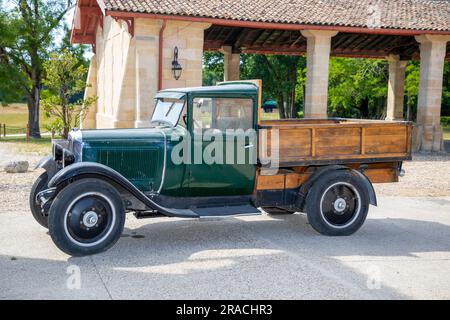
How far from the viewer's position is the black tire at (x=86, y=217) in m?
5.43

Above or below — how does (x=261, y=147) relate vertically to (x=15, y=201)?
above

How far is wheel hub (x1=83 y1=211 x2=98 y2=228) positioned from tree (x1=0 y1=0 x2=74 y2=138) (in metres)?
23.0

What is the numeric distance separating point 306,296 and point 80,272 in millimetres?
2251

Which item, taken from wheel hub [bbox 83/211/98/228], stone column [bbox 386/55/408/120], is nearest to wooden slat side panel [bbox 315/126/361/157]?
wheel hub [bbox 83/211/98/228]

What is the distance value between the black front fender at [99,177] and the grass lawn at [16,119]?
15323 millimetres

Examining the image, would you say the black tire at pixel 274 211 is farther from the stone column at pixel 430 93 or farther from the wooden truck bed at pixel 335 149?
the stone column at pixel 430 93

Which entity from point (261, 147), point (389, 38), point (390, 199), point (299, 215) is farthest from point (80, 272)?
point (389, 38)

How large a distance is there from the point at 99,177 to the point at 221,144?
1539mm

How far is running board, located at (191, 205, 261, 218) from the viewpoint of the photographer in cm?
615

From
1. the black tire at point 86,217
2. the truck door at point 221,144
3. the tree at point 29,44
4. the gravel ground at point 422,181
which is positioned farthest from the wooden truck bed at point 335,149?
the tree at point 29,44

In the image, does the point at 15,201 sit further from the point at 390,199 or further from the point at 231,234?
the point at 390,199

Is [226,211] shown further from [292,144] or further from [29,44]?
[29,44]

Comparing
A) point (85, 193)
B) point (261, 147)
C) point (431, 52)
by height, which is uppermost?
point (431, 52)
